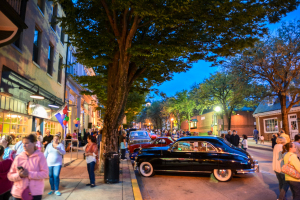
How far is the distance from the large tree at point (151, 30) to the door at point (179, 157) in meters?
2.26

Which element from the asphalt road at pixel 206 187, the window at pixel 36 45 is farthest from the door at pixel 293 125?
the window at pixel 36 45

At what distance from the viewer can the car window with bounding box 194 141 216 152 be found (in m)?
8.83

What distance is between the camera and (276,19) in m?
9.81

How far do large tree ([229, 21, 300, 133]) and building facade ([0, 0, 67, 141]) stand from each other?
47.9 ft

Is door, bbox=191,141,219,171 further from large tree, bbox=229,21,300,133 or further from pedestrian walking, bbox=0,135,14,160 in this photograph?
large tree, bbox=229,21,300,133

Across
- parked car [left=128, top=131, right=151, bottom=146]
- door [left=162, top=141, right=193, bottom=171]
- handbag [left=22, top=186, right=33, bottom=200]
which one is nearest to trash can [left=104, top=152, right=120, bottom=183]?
door [left=162, top=141, right=193, bottom=171]

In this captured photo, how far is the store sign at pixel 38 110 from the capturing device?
1336cm

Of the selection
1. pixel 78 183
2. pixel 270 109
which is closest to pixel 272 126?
pixel 270 109

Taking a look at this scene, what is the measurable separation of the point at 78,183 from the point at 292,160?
6290mm

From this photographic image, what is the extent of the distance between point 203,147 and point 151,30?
6.67 meters

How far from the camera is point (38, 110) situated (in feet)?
47.2

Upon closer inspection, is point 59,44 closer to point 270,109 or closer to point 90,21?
point 90,21

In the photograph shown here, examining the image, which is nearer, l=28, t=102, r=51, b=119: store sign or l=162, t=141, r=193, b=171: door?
l=162, t=141, r=193, b=171: door

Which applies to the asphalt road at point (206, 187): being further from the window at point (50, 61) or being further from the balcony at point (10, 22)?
the window at point (50, 61)
